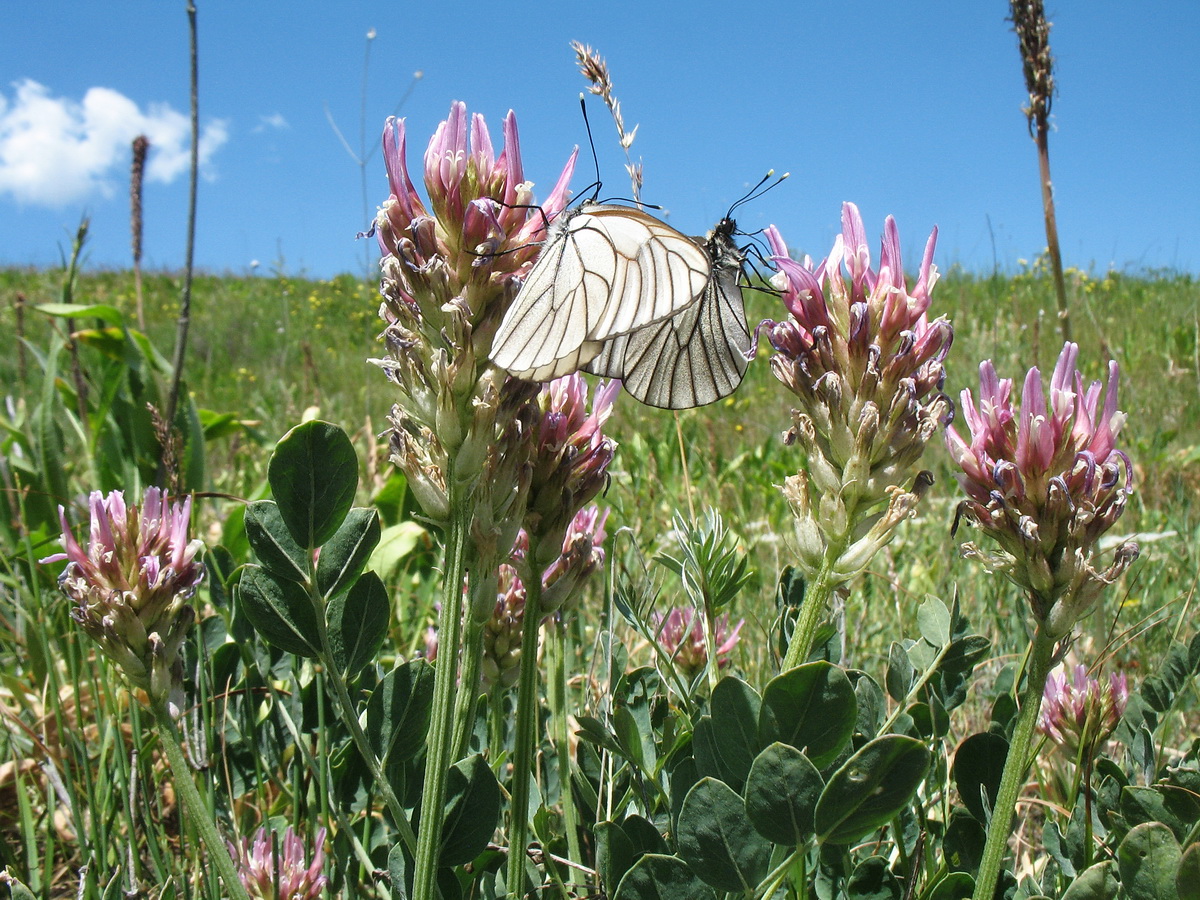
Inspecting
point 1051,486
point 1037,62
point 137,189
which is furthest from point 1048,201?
point 137,189

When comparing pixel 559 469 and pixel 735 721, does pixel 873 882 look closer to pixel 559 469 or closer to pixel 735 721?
pixel 735 721

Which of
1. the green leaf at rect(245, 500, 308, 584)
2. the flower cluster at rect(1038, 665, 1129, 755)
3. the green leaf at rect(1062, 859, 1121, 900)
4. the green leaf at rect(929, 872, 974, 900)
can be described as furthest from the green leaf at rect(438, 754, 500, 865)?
the flower cluster at rect(1038, 665, 1129, 755)

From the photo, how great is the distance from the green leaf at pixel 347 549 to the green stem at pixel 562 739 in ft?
1.67

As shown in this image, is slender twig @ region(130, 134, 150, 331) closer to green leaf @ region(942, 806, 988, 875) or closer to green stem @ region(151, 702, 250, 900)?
green stem @ region(151, 702, 250, 900)

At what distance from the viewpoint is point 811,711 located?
100 cm

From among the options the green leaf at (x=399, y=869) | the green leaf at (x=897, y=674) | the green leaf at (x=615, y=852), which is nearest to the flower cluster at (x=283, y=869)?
the green leaf at (x=399, y=869)

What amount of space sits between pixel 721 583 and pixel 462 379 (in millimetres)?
677

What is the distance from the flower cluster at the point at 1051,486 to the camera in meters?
1.11

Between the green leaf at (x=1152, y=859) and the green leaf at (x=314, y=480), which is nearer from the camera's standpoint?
the green leaf at (x=1152, y=859)

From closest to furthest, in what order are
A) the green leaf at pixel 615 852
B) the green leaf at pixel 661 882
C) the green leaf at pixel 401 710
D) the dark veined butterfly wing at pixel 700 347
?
1. the green leaf at pixel 661 882
2. the green leaf at pixel 615 852
3. the green leaf at pixel 401 710
4. the dark veined butterfly wing at pixel 700 347

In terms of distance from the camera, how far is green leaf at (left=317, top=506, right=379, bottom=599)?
123 centimetres

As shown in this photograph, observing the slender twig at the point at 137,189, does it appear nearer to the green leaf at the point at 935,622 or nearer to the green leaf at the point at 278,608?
the green leaf at the point at 278,608

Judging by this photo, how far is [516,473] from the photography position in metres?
1.21

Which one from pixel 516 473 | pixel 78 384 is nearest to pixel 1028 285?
pixel 78 384
